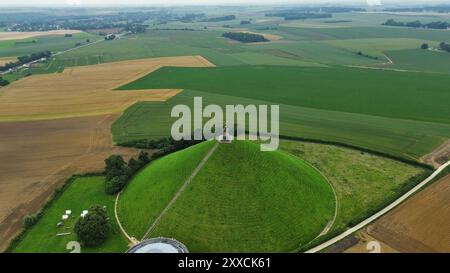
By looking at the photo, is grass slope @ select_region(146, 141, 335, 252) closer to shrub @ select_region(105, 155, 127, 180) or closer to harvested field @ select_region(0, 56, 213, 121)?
shrub @ select_region(105, 155, 127, 180)

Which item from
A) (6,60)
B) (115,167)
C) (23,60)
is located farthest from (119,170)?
(6,60)

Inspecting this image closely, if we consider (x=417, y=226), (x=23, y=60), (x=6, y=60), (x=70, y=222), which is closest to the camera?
(x=417, y=226)

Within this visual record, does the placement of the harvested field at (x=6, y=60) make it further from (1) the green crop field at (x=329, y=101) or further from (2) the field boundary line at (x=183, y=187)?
(2) the field boundary line at (x=183, y=187)

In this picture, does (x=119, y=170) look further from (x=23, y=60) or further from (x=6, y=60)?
(x=6, y=60)

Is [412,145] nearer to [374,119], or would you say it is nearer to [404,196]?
[374,119]

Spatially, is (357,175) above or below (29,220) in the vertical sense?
above

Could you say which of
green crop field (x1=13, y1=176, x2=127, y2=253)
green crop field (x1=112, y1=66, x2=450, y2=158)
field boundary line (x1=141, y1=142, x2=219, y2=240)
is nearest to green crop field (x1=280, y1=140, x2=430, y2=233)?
green crop field (x1=112, y1=66, x2=450, y2=158)

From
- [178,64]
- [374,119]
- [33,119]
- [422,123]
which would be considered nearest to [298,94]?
[374,119]
